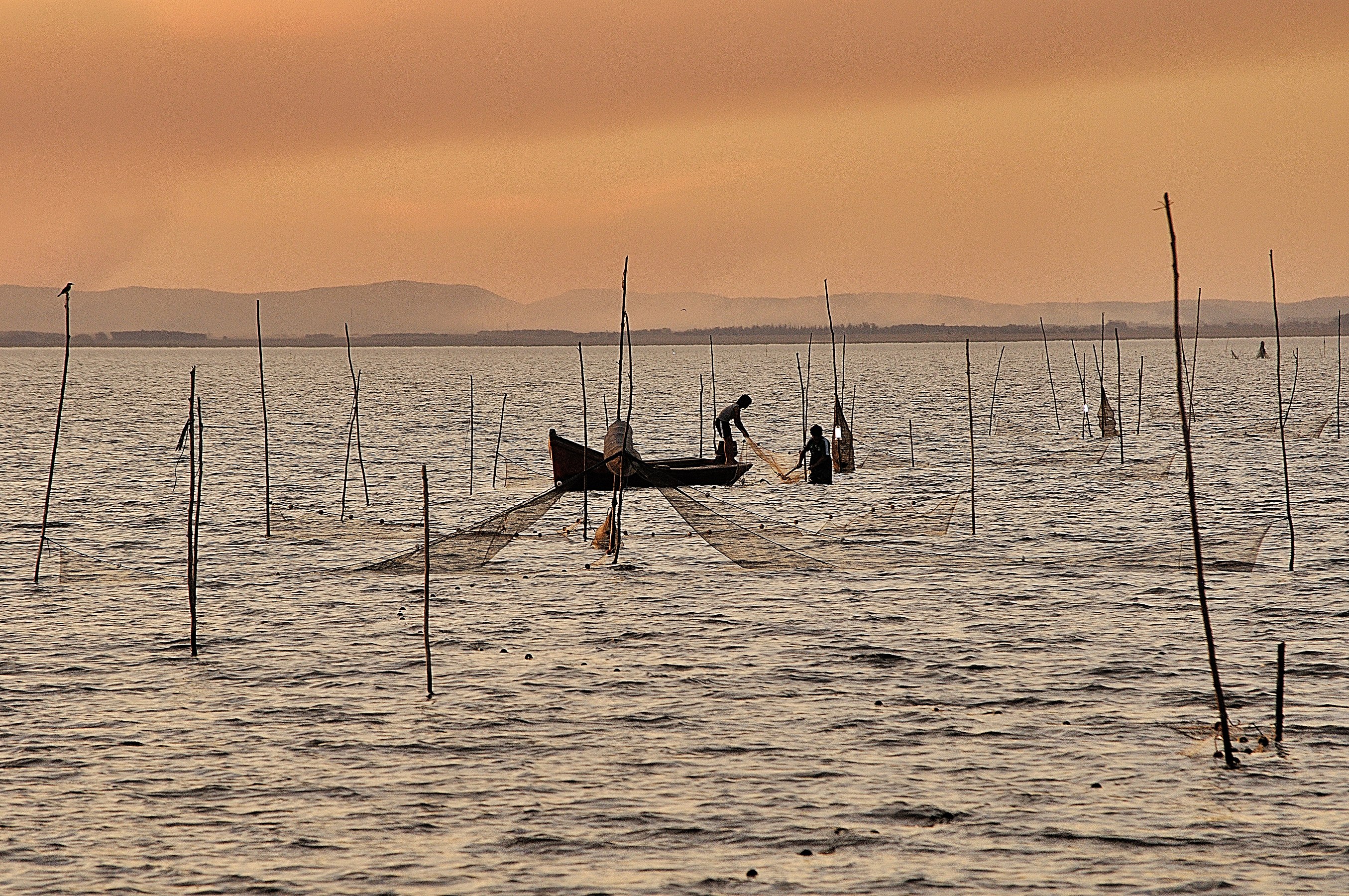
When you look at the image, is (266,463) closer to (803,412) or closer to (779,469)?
(779,469)

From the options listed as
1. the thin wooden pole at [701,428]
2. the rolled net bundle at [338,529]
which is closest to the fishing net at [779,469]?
the thin wooden pole at [701,428]

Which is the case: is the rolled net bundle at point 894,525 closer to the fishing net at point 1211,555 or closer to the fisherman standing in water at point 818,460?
the fishing net at point 1211,555

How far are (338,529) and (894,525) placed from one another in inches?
330

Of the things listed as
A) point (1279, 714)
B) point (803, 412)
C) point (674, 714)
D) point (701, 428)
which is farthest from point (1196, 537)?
point (803, 412)

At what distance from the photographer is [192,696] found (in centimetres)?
993

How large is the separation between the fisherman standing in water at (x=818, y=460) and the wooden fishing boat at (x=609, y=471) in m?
1.49

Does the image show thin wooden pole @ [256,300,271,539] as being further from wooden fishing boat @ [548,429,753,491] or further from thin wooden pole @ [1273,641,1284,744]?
thin wooden pole @ [1273,641,1284,744]

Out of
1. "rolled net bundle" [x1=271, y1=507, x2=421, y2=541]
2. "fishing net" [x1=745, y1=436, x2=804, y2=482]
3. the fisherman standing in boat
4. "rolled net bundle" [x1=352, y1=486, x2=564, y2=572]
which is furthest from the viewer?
"fishing net" [x1=745, y1=436, x2=804, y2=482]

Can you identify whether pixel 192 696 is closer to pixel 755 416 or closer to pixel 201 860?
pixel 201 860

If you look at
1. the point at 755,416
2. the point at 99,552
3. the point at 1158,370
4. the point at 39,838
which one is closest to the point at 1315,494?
the point at 99,552

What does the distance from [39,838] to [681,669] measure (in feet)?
17.1

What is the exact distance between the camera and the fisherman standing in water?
24.8 metres

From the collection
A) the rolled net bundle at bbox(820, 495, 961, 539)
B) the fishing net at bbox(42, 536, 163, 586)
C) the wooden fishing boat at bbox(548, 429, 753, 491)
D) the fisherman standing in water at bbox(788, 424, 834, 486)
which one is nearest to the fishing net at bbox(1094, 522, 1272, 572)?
the rolled net bundle at bbox(820, 495, 961, 539)

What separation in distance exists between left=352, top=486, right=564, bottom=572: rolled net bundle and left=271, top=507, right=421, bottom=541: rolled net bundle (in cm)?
233
